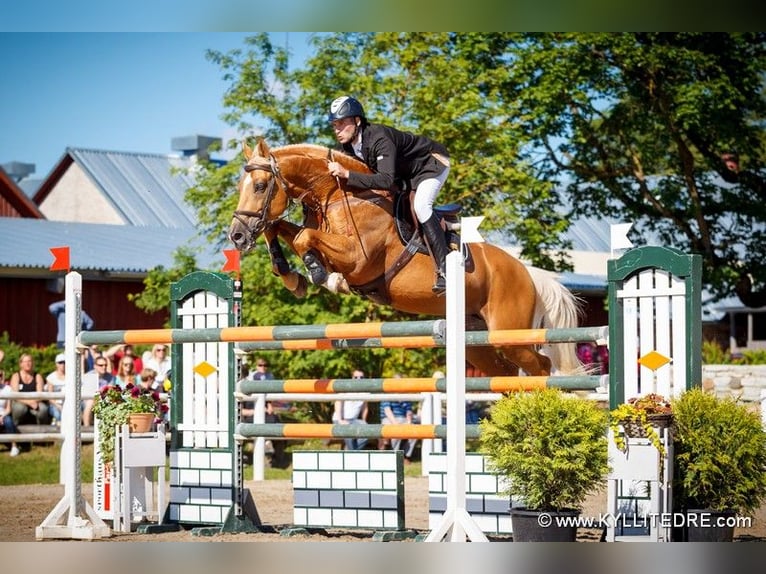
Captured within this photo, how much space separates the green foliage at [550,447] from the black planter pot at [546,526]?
0.04 m

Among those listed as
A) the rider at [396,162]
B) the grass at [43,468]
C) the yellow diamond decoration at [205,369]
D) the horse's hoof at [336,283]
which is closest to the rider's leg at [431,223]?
the rider at [396,162]

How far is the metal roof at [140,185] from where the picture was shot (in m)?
23.4

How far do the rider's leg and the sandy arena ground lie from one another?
4.14 ft

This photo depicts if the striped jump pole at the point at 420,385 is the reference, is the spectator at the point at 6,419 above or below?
below

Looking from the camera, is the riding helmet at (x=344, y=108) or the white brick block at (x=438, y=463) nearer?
the white brick block at (x=438, y=463)

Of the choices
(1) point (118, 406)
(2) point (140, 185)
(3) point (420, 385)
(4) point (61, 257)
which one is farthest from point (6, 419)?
(2) point (140, 185)

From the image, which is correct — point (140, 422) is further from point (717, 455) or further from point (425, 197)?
point (717, 455)

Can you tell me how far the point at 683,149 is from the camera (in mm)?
14062

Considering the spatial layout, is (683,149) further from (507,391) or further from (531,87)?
(507,391)

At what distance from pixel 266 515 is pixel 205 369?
115cm

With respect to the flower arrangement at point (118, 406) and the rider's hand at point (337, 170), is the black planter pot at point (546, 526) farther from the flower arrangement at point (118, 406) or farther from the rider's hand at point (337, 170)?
the flower arrangement at point (118, 406)

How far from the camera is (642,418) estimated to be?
15.4 ft

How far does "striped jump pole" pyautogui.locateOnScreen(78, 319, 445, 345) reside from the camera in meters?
5.19

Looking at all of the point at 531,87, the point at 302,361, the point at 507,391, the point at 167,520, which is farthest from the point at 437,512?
the point at 531,87
